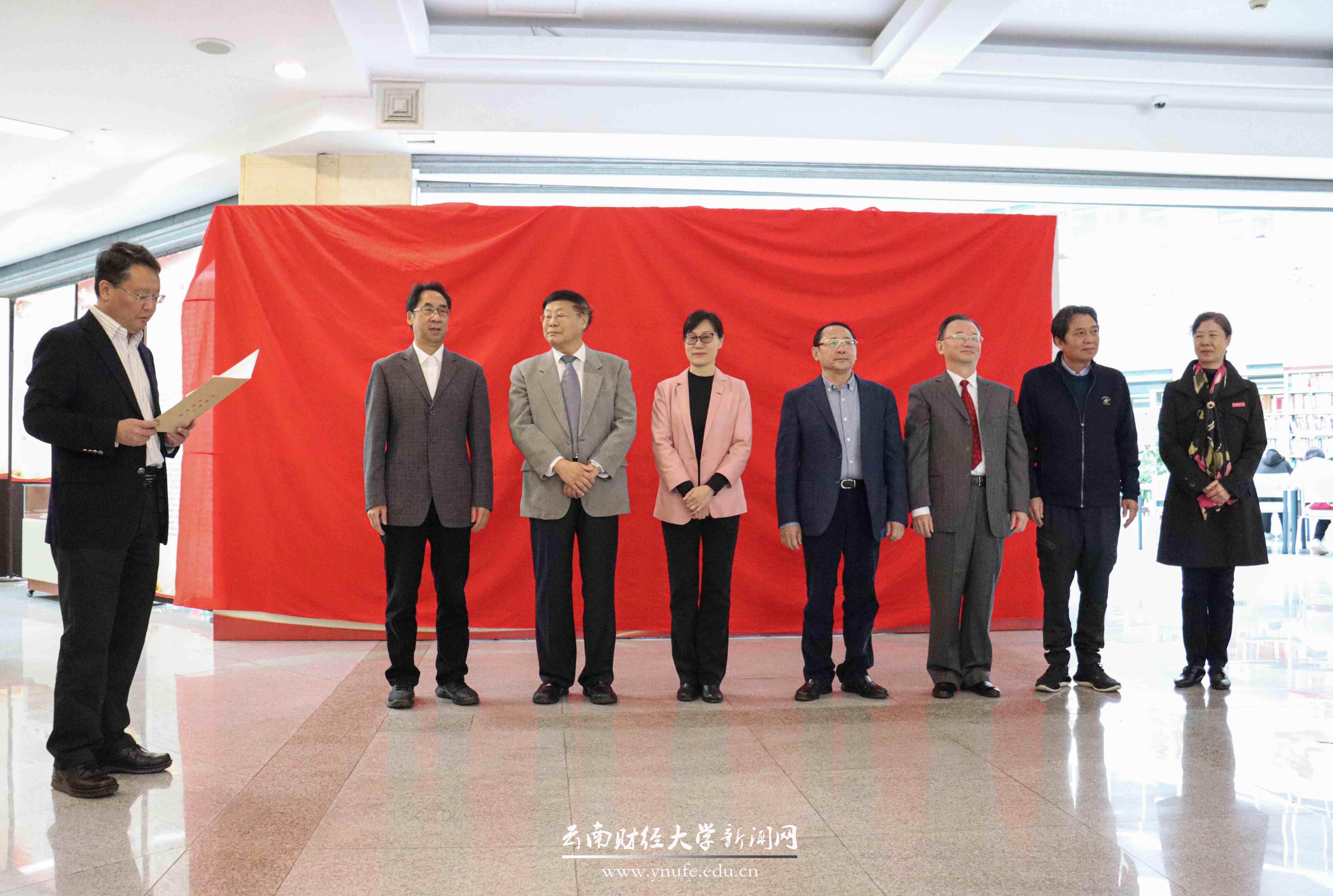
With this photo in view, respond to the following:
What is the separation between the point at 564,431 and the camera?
3.42 m

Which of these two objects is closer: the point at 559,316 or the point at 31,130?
the point at 559,316

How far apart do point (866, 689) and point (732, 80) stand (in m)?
3.13

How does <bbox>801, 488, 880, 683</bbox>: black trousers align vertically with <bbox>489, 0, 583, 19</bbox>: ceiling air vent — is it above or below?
below

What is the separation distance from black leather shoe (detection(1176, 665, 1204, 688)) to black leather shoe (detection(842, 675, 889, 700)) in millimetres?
1145

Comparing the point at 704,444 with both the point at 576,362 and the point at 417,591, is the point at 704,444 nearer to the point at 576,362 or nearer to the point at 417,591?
the point at 576,362

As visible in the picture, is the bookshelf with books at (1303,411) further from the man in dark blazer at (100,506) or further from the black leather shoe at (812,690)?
the man in dark blazer at (100,506)

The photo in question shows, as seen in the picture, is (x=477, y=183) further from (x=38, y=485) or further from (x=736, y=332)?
(x=38, y=485)

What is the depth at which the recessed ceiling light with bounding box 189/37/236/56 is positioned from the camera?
421cm

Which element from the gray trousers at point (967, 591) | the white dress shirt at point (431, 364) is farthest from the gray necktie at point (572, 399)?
the gray trousers at point (967, 591)

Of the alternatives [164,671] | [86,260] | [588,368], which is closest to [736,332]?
[588,368]

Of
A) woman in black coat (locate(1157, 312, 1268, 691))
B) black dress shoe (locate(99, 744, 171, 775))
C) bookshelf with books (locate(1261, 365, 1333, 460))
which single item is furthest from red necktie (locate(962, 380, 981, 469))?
bookshelf with books (locate(1261, 365, 1333, 460))

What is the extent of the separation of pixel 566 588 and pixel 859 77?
3.11 m

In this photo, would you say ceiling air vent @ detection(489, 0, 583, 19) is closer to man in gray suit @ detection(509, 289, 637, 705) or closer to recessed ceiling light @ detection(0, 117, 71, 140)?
man in gray suit @ detection(509, 289, 637, 705)

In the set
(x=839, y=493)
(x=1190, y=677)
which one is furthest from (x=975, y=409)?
(x=1190, y=677)
